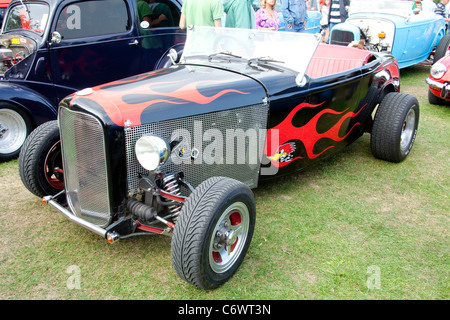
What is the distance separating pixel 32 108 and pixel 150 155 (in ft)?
9.67

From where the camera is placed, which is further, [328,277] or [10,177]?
[10,177]


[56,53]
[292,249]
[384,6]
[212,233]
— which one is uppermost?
[384,6]

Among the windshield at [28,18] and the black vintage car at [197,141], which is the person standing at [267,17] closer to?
the black vintage car at [197,141]

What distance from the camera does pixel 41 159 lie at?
121 inches

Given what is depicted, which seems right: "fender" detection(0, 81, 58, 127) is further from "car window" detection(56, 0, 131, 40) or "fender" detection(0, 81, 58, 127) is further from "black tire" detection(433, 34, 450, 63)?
"black tire" detection(433, 34, 450, 63)

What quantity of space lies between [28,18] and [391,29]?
6758mm

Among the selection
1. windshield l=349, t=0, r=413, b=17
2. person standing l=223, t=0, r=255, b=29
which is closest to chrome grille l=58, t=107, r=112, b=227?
person standing l=223, t=0, r=255, b=29

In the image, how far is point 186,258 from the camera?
222 cm

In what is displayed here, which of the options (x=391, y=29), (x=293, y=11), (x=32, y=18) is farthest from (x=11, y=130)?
(x=391, y=29)

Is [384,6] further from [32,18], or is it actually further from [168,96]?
[168,96]

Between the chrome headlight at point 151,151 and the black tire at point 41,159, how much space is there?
115 cm

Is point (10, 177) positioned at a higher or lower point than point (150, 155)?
lower
